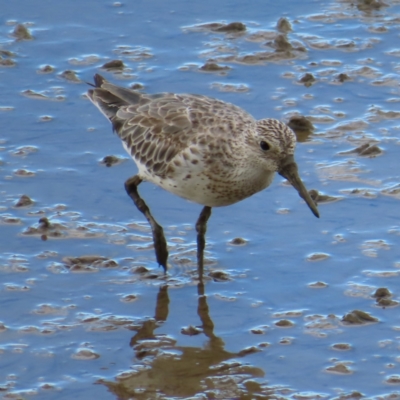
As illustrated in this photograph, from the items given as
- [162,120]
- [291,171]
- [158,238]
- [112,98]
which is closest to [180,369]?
[158,238]

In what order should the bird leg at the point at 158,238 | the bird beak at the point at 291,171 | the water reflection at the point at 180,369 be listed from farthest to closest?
the bird leg at the point at 158,238 → the bird beak at the point at 291,171 → the water reflection at the point at 180,369

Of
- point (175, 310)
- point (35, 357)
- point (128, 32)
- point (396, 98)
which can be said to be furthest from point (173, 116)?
point (128, 32)

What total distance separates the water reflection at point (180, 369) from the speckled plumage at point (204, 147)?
39.0 inches

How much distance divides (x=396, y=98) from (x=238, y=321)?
13.1 ft

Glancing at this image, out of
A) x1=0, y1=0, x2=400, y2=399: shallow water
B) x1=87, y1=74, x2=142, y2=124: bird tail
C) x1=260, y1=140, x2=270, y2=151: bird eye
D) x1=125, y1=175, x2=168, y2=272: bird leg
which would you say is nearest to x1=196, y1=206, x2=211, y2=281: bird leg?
x1=0, y1=0, x2=400, y2=399: shallow water

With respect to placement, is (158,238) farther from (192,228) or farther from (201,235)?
(192,228)

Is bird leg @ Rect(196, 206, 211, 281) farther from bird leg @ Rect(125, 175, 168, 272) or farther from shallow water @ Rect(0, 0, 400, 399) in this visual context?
bird leg @ Rect(125, 175, 168, 272)

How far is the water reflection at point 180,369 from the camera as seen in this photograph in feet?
22.5

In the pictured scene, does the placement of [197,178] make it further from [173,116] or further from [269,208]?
[269,208]

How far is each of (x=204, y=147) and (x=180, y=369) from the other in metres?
1.68

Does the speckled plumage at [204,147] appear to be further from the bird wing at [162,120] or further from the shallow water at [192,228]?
the shallow water at [192,228]

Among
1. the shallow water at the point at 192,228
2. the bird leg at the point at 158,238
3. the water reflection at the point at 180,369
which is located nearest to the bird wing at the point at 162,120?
the bird leg at the point at 158,238

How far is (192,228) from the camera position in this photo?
29.2 feet

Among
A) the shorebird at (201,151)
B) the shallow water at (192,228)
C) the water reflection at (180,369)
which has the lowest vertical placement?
the water reflection at (180,369)
